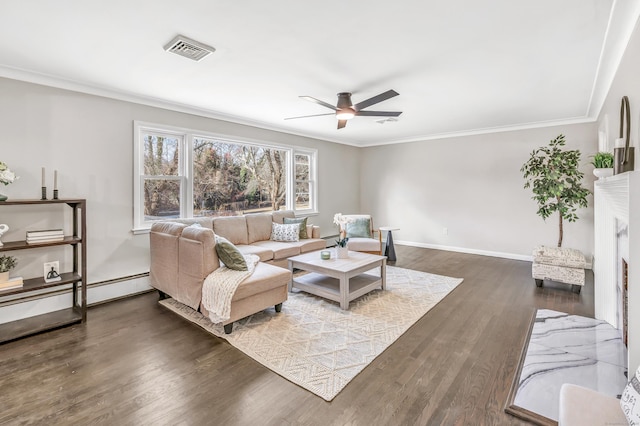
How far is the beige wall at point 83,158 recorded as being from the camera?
304 cm

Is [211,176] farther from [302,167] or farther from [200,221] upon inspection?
[302,167]

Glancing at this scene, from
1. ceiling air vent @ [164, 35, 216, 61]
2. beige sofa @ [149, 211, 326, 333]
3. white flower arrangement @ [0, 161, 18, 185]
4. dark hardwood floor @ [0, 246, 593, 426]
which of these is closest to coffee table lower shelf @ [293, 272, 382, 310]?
beige sofa @ [149, 211, 326, 333]

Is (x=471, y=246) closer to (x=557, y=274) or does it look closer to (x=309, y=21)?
(x=557, y=274)

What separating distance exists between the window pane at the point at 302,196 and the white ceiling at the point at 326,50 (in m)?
2.33

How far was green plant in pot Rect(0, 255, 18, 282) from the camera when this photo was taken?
9.10 feet

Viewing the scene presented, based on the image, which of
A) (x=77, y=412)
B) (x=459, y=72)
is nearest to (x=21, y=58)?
(x=77, y=412)

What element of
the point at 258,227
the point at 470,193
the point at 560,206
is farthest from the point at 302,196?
the point at 560,206

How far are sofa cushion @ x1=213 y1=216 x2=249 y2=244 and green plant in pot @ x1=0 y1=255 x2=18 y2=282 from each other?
6.88 feet

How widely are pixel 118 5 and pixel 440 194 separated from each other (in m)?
6.15

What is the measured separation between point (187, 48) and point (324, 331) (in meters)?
2.82

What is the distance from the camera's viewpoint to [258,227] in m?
4.96

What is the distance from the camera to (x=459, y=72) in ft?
9.95

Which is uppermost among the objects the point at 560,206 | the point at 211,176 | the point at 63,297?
the point at 211,176

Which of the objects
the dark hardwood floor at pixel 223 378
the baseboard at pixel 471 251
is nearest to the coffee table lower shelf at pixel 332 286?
the dark hardwood floor at pixel 223 378
